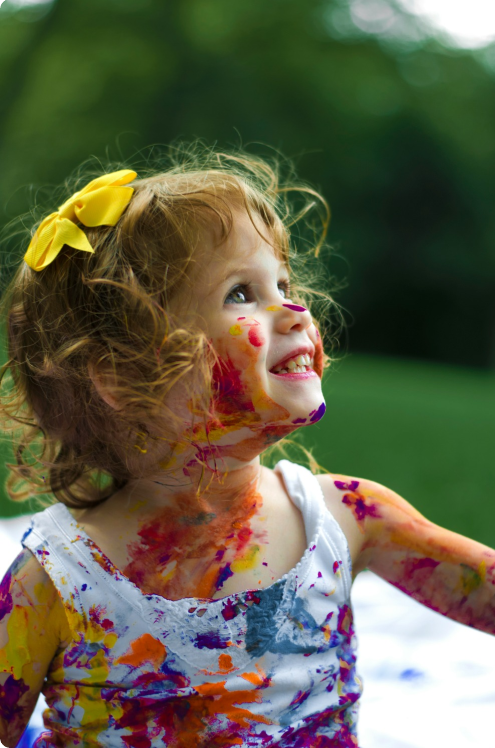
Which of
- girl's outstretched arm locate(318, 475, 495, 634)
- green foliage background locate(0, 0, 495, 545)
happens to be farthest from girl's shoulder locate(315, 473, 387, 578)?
green foliage background locate(0, 0, 495, 545)

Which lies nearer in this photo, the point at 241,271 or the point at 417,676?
the point at 241,271

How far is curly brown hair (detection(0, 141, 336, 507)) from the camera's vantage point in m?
1.44

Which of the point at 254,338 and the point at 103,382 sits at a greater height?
the point at 254,338

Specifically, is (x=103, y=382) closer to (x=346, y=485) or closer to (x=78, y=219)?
(x=78, y=219)

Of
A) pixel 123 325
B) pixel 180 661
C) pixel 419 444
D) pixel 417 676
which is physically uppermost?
pixel 123 325

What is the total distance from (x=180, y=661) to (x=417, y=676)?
3.72 feet

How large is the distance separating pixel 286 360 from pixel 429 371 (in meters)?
11.5

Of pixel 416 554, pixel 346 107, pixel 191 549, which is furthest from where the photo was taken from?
pixel 346 107

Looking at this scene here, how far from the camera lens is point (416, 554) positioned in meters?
1.62

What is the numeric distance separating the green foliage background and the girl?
41.7ft

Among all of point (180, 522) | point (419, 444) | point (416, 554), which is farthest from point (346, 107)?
point (180, 522)

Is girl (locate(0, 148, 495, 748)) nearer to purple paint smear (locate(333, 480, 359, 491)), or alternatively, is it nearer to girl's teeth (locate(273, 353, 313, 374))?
girl's teeth (locate(273, 353, 313, 374))

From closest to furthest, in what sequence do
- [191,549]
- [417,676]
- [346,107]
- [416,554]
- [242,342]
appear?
[242,342]
[191,549]
[416,554]
[417,676]
[346,107]

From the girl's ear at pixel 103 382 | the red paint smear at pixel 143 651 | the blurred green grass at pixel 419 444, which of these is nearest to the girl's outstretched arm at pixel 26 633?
the red paint smear at pixel 143 651
